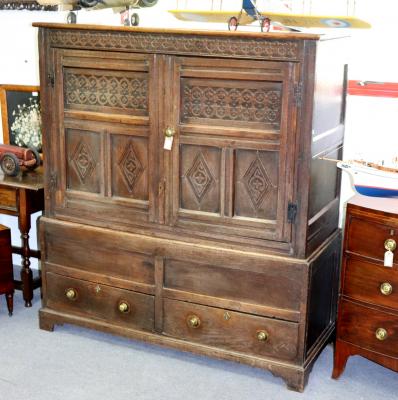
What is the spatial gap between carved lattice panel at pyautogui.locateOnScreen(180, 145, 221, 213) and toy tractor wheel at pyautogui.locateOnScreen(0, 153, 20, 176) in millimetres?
1117

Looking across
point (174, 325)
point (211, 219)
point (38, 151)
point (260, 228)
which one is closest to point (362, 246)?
point (260, 228)

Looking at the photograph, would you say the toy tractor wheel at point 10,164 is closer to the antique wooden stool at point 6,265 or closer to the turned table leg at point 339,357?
the antique wooden stool at point 6,265

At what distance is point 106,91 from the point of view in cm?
294

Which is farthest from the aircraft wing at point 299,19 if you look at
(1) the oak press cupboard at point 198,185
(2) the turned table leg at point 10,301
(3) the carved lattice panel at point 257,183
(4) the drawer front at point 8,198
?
(2) the turned table leg at point 10,301

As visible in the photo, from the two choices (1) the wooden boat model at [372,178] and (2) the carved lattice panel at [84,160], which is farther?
(2) the carved lattice panel at [84,160]

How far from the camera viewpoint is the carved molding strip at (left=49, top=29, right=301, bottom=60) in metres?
2.58

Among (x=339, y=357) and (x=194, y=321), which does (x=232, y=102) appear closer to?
(x=194, y=321)

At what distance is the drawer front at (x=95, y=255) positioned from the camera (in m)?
3.07

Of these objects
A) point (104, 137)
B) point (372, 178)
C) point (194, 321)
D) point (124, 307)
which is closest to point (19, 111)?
point (104, 137)

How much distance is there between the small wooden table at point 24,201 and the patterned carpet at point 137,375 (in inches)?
15.1

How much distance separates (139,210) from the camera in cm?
301

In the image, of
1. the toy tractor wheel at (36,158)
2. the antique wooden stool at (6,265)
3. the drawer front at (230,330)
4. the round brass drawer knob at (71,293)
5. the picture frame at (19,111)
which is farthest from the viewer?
the picture frame at (19,111)

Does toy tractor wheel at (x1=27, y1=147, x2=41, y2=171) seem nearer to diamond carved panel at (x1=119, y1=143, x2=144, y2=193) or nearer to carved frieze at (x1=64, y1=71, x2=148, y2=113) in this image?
carved frieze at (x1=64, y1=71, x2=148, y2=113)

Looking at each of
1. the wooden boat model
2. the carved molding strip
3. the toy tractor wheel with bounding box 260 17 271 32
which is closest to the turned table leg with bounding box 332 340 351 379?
the wooden boat model
